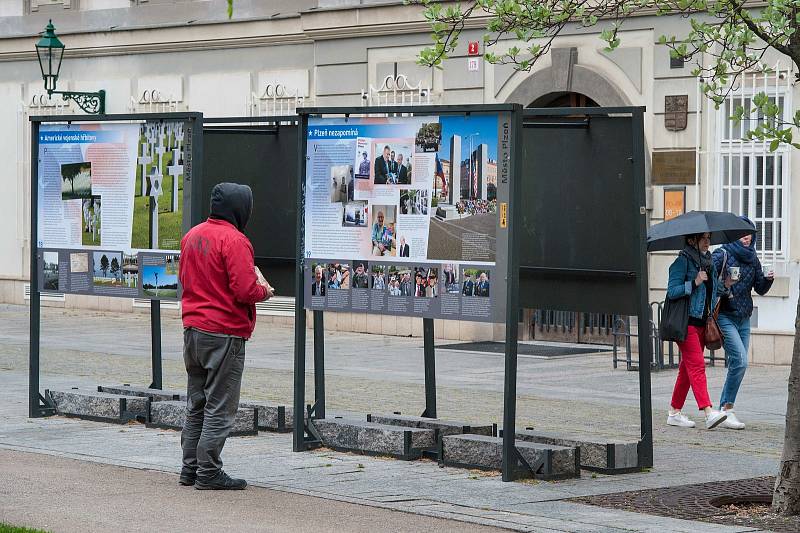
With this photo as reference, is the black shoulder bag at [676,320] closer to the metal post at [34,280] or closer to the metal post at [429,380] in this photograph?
the metal post at [429,380]

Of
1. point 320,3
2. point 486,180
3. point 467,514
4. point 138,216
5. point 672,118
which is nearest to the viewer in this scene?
point 467,514

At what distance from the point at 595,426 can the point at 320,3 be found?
11500 millimetres

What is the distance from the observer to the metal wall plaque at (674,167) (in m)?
17.8

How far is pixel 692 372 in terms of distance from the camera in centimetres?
1196

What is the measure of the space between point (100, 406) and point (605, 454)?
425 cm

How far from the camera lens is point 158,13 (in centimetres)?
2436

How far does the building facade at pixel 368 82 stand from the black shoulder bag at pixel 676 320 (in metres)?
5.32

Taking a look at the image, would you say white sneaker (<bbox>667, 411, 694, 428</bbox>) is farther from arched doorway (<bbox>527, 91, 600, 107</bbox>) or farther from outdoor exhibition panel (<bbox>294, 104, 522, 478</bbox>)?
arched doorway (<bbox>527, 91, 600, 107</bbox>)

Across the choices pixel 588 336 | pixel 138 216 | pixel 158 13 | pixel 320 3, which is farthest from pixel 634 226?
pixel 158 13

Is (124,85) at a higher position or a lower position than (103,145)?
higher

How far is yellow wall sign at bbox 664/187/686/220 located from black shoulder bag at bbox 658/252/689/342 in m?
5.88

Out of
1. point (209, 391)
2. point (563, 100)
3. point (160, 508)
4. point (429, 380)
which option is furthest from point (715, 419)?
point (563, 100)

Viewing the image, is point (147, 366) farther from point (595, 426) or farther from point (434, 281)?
point (434, 281)

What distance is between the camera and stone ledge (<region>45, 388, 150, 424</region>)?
1155cm
